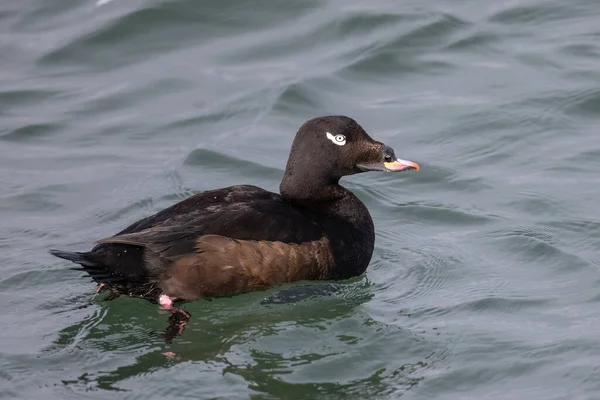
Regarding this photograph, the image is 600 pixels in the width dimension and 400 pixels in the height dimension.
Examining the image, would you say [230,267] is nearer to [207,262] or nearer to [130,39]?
[207,262]

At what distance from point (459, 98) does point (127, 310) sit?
14.7 feet

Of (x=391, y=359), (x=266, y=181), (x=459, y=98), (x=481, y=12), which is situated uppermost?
(x=481, y=12)

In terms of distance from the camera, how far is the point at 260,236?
680 centimetres

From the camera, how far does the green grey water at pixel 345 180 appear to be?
6.06 meters

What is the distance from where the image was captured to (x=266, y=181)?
8992 mm

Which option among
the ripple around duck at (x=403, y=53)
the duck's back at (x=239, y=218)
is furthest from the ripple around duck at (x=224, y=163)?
the ripple around duck at (x=403, y=53)

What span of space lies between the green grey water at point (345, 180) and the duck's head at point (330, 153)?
73cm

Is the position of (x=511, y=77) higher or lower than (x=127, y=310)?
higher

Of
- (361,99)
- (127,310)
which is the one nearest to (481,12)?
(361,99)

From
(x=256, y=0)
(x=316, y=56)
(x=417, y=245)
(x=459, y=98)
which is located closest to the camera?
(x=417, y=245)

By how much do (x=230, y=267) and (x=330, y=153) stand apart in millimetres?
1189

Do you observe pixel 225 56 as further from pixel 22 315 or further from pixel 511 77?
pixel 22 315

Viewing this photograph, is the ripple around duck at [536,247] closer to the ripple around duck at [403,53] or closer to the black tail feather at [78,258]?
the black tail feather at [78,258]

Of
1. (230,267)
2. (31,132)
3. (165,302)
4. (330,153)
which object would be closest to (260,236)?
(230,267)
